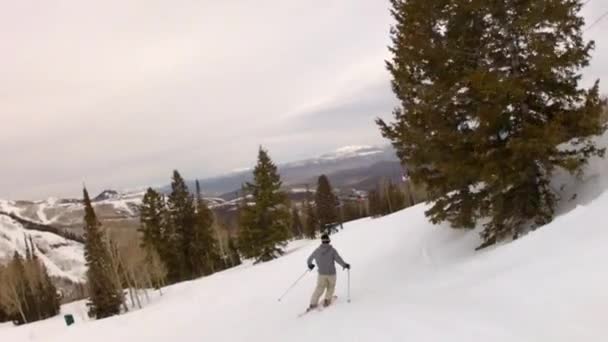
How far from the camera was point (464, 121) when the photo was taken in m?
14.1

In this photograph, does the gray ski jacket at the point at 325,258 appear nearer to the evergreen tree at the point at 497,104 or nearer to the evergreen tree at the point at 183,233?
the evergreen tree at the point at 497,104

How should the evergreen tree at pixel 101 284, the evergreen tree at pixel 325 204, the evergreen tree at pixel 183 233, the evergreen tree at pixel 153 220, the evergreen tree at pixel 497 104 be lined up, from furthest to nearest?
the evergreen tree at pixel 325 204, the evergreen tree at pixel 183 233, the evergreen tree at pixel 153 220, the evergreen tree at pixel 101 284, the evergreen tree at pixel 497 104

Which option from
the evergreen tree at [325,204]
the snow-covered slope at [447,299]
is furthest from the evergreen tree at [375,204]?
the snow-covered slope at [447,299]

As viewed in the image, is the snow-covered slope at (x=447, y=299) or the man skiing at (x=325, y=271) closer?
the snow-covered slope at (x=447, y=299)

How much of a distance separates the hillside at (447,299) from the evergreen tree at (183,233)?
35.1 meters

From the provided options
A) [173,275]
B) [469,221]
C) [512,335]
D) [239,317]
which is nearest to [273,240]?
[173,275]

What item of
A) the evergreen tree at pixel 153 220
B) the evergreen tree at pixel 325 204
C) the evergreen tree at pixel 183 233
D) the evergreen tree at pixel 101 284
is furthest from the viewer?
the evergreen tree at pixel 325 204

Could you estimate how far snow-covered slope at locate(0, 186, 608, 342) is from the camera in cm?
701

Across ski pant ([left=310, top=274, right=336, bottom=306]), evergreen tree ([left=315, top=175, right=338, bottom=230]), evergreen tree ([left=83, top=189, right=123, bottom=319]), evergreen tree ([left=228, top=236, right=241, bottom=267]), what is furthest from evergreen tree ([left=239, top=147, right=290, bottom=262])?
evergreen tree ([left=315, top=175, right=338, bottom=230])

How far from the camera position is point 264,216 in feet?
147

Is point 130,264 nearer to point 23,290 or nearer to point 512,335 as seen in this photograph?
point 23,290

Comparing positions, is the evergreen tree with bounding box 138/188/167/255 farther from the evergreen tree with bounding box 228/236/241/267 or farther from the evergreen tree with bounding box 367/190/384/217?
the evergreen tree with bounding box 367/190/384/217

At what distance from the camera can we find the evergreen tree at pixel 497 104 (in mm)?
12516

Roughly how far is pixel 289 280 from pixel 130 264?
24404 mm
